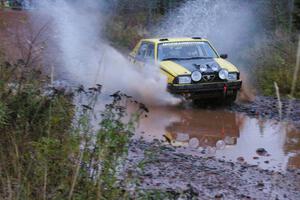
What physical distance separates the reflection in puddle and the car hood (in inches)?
33.2

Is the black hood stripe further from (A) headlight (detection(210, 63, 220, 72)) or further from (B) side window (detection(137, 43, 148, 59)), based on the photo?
(B) side window (detection(137, 43, 148, 59))

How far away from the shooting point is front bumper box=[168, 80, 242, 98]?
35.8 ft

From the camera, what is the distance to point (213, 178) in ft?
20.3

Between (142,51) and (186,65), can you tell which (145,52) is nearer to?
(142,51)

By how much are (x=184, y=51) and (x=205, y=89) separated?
1511mm

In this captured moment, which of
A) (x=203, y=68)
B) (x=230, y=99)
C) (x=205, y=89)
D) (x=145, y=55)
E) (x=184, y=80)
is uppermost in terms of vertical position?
(x=145, y=55)

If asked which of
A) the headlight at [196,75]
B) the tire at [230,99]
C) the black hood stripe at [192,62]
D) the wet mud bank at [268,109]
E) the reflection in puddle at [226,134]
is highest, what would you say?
the black hood stripe at [192,62]

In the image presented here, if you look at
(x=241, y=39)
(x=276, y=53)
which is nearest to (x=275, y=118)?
(x=276, y=53)

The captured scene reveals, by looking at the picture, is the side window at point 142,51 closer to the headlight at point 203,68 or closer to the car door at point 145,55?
the car door at point 145,55

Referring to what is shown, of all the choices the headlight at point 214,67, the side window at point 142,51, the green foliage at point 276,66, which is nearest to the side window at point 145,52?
the side window at point 142,51

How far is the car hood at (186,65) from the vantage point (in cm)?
1099

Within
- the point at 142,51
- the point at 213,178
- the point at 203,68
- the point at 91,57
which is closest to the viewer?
the point at 213,178

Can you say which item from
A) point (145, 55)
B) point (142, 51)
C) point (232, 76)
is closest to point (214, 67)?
point (232, 76)

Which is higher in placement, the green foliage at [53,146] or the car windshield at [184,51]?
the car windshield at [184,51]
